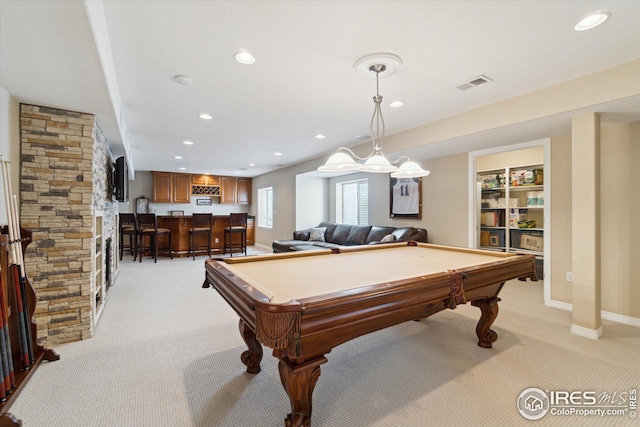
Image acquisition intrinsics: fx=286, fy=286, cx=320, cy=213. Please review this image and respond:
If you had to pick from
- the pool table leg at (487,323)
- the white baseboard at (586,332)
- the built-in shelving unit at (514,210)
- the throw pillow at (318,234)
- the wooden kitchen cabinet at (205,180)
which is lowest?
the white baseboard at (586,332)

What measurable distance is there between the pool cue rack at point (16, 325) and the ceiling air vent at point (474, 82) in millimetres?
3592

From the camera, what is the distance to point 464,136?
3391 millimetres

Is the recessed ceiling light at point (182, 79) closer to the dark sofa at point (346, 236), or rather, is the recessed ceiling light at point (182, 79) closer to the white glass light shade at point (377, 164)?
the white glass light shade at point (377, 164)

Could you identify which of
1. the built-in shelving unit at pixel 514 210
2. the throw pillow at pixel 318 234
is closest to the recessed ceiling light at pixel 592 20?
the built-in shelving unit at pixel 514 210

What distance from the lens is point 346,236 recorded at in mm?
5777

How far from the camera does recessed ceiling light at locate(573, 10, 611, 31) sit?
1.68m

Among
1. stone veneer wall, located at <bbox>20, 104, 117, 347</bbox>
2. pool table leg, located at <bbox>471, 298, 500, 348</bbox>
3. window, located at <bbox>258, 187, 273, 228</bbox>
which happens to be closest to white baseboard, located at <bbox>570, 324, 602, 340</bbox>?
pool table leg, located at <bbox>471, 298, 500, 348</bbox>

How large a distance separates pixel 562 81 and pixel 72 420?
4287 mm

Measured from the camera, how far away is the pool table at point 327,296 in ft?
3.85

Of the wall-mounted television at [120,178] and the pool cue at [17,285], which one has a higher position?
the wall-mounted television at [120,178]

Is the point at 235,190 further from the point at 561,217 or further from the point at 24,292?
the point at 561,217

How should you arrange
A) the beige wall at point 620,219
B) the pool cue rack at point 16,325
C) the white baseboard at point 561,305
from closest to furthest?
1. the pool cue rack at point 16,325
2. the beige wall at point 620,219
3. the white baseboard at point 561,305

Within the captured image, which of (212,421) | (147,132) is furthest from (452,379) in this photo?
(147,132)

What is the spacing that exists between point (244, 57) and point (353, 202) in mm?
4902
